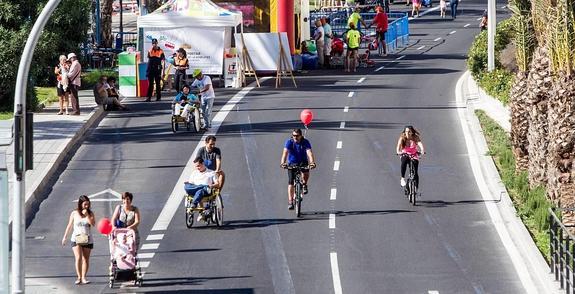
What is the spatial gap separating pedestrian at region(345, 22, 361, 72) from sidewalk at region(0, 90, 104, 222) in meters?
10.3

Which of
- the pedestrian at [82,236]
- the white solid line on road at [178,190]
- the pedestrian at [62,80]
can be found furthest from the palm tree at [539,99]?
the pedestrian at [62,80]

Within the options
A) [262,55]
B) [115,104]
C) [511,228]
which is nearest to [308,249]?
[511,228]

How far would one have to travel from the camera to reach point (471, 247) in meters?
25.6

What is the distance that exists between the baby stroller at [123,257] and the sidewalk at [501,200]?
20.3ft

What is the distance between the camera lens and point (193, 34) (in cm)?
4806

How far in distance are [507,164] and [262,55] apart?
16.8 meters

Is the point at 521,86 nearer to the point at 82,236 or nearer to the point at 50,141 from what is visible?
the point at 50,141

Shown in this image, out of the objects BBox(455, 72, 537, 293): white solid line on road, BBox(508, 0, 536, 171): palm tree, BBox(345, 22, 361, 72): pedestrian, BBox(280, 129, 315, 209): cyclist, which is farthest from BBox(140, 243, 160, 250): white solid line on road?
BBox(345, 22, 361, 72): pedestrian

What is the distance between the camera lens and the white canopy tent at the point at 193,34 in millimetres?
47875

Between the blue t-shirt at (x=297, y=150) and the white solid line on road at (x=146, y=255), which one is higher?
the blue t-shirt at (x=297, y=150)

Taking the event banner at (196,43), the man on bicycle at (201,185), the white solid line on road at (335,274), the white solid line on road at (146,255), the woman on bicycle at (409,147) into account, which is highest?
the event banner at (196,43)

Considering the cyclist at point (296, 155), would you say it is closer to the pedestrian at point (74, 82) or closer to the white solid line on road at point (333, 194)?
the white solid line on road at point (333, 194)

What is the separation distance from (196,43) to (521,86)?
16.9 m

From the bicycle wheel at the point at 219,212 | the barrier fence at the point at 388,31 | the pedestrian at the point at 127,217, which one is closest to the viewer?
the pedestrian at the point at 127,217
